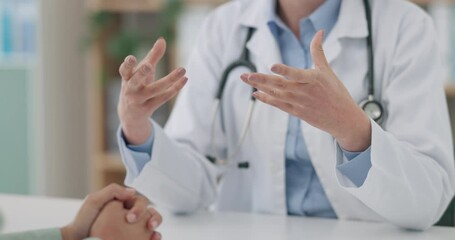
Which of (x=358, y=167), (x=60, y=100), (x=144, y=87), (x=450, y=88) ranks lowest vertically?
(x=60, y=100)

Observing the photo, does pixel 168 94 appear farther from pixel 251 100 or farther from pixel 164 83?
pixel 251 100

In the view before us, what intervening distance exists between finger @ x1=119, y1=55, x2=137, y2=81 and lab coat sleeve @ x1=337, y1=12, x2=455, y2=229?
1.32 ft

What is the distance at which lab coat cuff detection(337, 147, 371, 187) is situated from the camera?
1.41 meters

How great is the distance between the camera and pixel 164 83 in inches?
55.9

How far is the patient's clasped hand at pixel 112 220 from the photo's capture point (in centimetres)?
134

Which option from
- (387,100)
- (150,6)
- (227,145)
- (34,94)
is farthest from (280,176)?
(34,94)

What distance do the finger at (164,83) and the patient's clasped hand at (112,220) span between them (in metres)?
0.18

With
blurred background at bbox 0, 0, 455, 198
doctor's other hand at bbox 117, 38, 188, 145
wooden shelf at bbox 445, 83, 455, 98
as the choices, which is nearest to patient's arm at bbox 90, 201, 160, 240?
doctor's other hand at bbox 117, 38, 188, 145

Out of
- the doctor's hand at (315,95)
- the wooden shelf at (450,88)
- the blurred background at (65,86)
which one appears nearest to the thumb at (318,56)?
the doctor's hand at (315,95)

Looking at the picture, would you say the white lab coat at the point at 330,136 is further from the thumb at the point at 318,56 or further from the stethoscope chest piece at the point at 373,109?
the thumb at the point at 318,56

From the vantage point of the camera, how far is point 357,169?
4.69 ft

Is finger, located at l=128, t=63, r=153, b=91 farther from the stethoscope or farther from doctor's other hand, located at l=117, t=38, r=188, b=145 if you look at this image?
Answer: the stethoscope

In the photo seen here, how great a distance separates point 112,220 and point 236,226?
0.95 ft

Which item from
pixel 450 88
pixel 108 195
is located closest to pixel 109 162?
pixel 450 88
